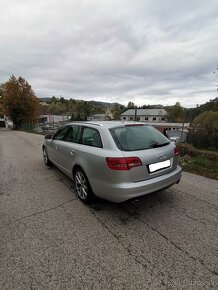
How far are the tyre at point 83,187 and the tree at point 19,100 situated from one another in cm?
4125

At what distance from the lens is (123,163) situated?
2629mm

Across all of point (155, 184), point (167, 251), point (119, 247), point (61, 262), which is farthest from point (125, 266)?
point (155, 184)

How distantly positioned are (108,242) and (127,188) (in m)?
0.76

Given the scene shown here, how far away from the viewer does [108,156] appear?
8.95ft

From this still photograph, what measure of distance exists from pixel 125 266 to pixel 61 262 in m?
0.74

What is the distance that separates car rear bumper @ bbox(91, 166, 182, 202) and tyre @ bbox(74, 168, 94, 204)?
0.22 m

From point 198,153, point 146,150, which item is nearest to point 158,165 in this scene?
point 146,150

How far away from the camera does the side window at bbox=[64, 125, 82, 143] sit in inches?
154

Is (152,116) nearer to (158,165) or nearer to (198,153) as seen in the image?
(198,153)

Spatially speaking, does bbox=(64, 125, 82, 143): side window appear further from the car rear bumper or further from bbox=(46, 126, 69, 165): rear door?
the car rear bumper

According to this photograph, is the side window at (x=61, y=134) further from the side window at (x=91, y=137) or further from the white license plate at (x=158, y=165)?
the white license plate at (x=158, y=165)

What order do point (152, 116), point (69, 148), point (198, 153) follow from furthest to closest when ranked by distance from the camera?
point (152, 116) → point (198, 153) → point (69, 148)

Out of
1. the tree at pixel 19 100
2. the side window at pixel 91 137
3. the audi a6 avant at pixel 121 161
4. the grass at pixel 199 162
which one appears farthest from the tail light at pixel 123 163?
the tree at pixel 19 100

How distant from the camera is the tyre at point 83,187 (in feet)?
10.7
